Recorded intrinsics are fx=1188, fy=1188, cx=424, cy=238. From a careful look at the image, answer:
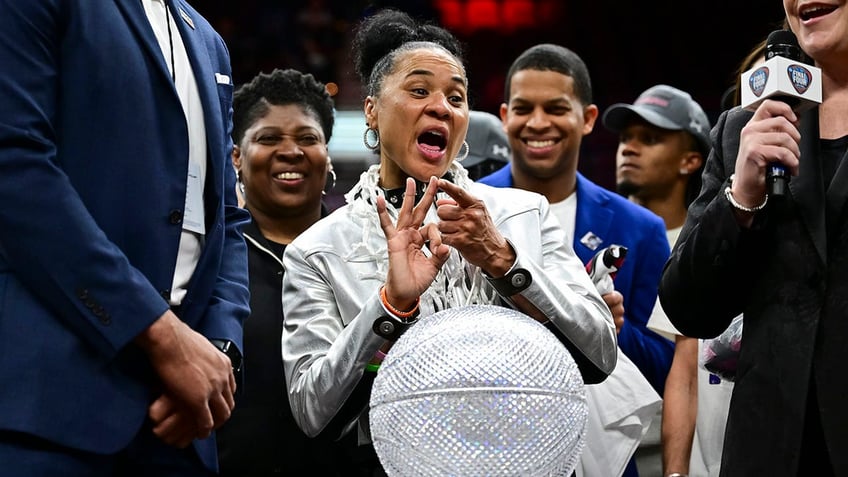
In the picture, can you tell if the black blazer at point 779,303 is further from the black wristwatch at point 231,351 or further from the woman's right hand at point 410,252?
the black wristwatch at point 231,351

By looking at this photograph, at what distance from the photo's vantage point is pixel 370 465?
2.41 metres

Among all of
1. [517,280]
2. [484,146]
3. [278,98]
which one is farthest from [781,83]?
[484,146]

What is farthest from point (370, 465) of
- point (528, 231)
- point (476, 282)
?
point (528, 231)

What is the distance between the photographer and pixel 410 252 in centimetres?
223

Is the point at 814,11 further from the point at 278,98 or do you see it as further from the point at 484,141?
the point at 484,141

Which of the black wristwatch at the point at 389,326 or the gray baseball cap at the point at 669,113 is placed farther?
the gray baseball cap at the point at 669,113

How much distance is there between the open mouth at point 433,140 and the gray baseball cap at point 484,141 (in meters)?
1.58

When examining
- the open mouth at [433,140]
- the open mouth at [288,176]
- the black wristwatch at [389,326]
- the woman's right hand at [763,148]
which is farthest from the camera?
the open mouth at [288,176]

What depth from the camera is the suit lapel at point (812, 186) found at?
192 centimetres

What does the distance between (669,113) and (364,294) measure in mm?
2053

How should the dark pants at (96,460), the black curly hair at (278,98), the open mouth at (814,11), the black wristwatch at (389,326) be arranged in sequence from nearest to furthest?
the dark pants at (96,460) → the open mouth at (814,11) → the black wristwatch at (389,326) → the black curly hair at (278,98)

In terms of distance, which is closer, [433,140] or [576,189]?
[433,140]

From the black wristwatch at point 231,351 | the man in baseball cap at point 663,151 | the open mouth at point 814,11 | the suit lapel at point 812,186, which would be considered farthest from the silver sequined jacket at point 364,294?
the man in baseball cap at point 663,151

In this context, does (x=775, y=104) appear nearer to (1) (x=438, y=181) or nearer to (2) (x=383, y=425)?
(1) (x=438, y=181)
